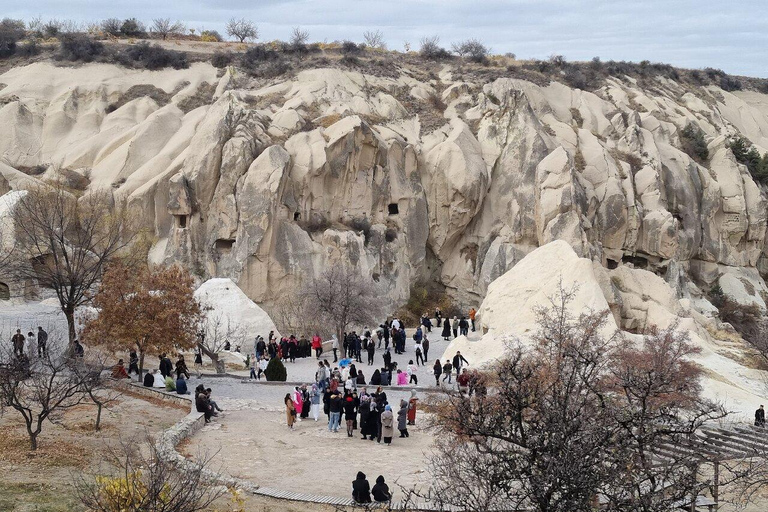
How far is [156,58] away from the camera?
52875 millimetres

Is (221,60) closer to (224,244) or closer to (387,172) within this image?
(387,172)

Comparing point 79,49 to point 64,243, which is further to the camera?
point 79,49

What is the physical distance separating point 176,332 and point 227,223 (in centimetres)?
1712

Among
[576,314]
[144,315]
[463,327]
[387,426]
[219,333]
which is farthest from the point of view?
[463,327]

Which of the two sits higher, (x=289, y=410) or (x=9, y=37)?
(x=9, y=37)

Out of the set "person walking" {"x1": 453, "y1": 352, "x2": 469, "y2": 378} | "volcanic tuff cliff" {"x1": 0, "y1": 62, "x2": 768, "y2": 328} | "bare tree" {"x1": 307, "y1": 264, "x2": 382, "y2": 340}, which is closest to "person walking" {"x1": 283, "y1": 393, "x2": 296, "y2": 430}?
"person walking" {"x1": 453, "y1": 352, "x2": 469, "y2": 378}

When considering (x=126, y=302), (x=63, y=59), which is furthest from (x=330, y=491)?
(x=63, y=59)

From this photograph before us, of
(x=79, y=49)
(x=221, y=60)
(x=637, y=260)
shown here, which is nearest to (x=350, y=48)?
(x=221, y=60)

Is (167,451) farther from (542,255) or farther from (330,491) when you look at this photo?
(542,255)

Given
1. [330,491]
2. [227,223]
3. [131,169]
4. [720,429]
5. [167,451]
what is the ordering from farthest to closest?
[131,169] < [227,223] < [720,429] < [167,451] < [330,491]

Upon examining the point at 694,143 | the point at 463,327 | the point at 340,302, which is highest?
the point at 694,143

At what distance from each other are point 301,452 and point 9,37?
49307mm

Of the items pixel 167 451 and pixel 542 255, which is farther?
pixel 542 255

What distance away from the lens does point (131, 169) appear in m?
42.8
